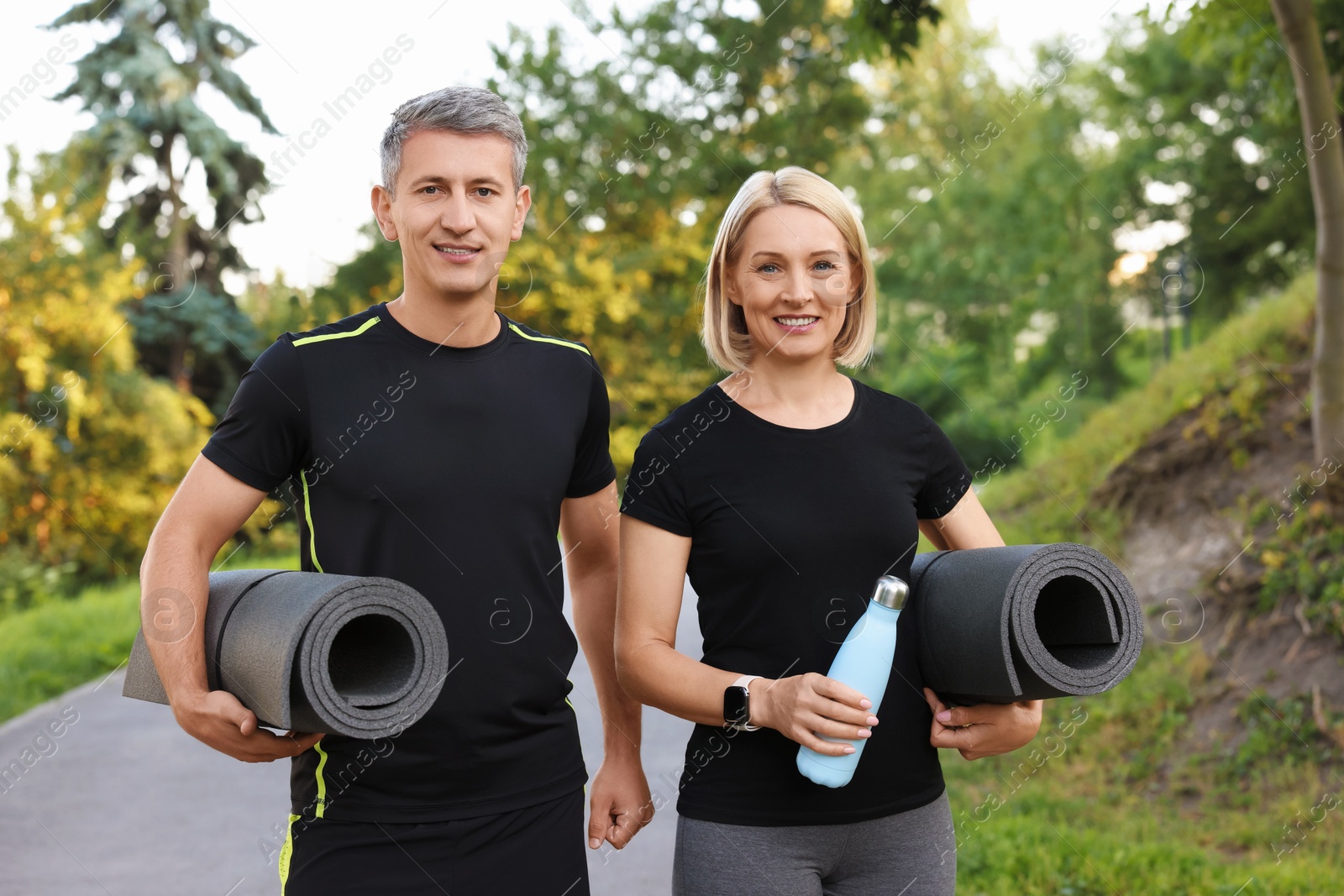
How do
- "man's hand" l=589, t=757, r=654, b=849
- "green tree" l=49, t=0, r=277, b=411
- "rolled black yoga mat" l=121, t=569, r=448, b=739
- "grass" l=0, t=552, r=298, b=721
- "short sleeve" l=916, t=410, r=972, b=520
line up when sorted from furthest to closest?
"green tree" l=49, t=0, r=277, b=411 → "grass" l=0, t=552, r=298, b=721 → "man's hand" l=589, t=757, r=654, b=849 → "short sleeve" l=916, t=410, r=972, b=520 → "rolled black yoga mat" l=121, t=569, r=448, b=739

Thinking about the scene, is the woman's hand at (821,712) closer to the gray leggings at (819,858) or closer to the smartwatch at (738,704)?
the smartwatch at (738,704)

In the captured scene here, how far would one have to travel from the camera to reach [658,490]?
221 centimetres

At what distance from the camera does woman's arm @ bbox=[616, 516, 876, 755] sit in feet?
6.32

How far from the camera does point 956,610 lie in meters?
2.11

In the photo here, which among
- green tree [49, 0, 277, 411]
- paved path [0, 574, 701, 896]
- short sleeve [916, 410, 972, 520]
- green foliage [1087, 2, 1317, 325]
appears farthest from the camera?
green tree [49, 0, 277, 411]

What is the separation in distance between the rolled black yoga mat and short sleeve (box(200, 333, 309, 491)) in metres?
0.22

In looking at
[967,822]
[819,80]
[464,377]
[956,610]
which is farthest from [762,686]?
[819,80]

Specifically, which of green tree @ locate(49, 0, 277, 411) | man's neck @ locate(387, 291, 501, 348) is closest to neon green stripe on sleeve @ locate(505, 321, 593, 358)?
man's neck @ locate(387, 291, 501, 348)

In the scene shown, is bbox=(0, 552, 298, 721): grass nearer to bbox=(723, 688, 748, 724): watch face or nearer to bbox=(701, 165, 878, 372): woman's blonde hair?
bbox=(701, 165, 878, 372): woman's blonde hair

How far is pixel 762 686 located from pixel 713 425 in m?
0.54

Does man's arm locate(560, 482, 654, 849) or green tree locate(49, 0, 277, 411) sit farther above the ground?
green tree locate(49, 0, 277, 411)

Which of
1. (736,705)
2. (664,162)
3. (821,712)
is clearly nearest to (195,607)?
(736,705)

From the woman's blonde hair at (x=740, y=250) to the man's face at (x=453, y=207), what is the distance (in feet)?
1.49

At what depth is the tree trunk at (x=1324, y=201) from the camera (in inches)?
237
